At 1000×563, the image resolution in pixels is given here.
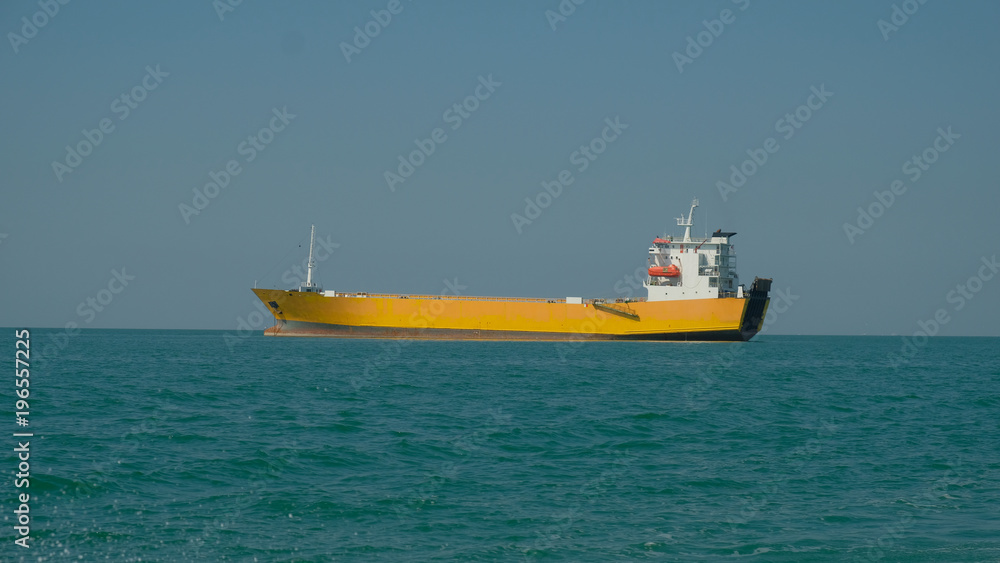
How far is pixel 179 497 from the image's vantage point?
397 inches

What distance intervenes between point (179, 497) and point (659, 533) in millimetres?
5758

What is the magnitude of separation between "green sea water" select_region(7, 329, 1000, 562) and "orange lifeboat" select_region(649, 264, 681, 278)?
2844 centimetres

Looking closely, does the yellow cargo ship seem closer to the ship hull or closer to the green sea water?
the ship hull

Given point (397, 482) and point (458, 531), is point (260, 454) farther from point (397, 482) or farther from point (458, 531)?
point (458, 531)

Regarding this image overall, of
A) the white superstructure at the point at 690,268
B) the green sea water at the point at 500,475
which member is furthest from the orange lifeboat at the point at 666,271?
the green sea water at the point at 500,475

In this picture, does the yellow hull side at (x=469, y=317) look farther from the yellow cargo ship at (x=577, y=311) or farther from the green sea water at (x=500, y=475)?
the green sea water at (x=500, y=475)

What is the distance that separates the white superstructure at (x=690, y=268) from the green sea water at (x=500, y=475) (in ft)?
Answer: 91.2

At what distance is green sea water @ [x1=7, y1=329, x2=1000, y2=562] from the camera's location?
8.57 metres

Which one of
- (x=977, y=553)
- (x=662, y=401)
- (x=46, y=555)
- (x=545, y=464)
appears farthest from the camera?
(x=662, y=401)

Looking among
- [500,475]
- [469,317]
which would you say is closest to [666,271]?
[469,317]

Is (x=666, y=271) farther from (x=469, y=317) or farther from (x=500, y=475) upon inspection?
(x=500, y=475)

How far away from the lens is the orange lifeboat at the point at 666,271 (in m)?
51.7

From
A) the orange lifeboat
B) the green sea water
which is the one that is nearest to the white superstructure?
the orange lifeboat

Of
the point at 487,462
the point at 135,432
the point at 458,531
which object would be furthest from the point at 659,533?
the point at 135,432
